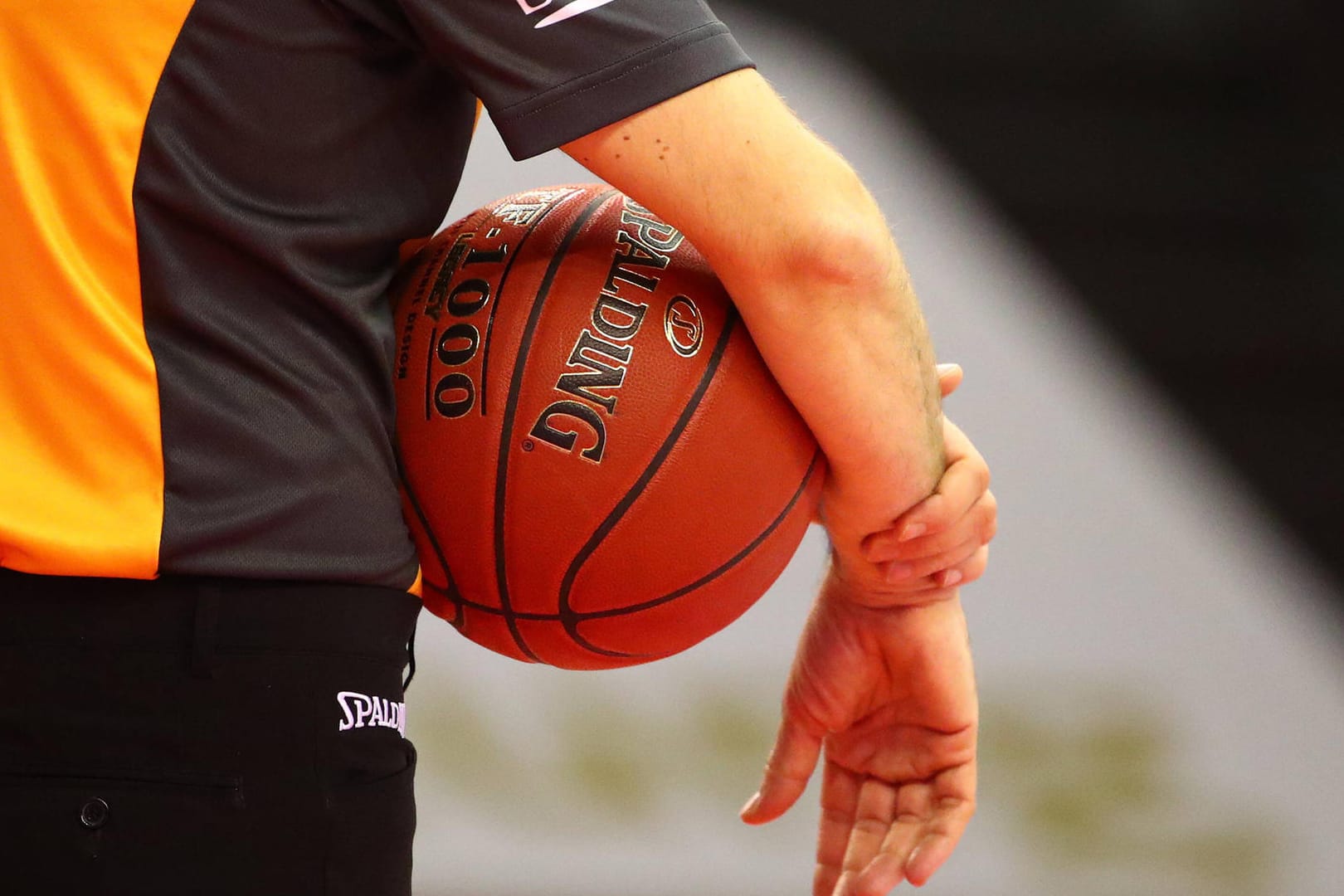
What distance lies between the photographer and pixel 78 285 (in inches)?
34.8

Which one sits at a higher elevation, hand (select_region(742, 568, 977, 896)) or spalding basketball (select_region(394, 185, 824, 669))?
spalding basketball (select_region(394, 185, 824, 669))

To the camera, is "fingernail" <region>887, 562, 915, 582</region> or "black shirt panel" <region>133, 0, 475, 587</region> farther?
"fingernail" <region>887, 562, 915, 582</region>

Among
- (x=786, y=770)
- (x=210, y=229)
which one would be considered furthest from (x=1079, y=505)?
(x=210, y=229)

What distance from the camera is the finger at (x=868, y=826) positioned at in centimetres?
142

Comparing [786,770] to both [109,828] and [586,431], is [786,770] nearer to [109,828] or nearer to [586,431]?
[586,431]

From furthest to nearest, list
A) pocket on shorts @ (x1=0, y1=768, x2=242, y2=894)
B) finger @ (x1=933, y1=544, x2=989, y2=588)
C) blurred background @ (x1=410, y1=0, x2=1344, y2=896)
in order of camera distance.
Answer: blurred background @ (x1=410, y1=0, x2=1344, y2=896) < finger @ (x1=933, y1=544, x2=989, y2=588) < pocket on shorts @ (x1=0, y1=768, x2=242, y2=894)

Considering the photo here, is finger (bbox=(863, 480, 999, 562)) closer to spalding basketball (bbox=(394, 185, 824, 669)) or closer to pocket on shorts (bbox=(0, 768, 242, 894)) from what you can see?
spalding basketball (bbox=(394, 185, 824, 669))

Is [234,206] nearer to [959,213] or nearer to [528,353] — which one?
[528,353]

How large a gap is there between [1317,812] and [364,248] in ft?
10.1

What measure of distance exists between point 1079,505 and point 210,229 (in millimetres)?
2736

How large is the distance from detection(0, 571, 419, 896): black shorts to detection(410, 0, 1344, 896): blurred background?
2211 mm

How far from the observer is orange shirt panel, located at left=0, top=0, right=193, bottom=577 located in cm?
88

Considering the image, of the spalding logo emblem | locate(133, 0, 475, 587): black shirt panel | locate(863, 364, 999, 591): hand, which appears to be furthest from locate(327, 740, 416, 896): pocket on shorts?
locate(863, 364, 999, 591): hand

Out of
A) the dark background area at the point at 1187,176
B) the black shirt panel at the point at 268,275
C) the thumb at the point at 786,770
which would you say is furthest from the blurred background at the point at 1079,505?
the black shirt panel at the point at 268,275
